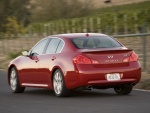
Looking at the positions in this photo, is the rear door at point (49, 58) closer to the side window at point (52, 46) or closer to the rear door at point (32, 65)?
the side window at point (52, 46)

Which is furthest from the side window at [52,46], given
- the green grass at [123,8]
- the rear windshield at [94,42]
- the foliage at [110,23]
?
the green grass at [123,8]

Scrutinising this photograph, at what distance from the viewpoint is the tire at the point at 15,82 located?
16.3m

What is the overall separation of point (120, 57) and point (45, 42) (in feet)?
7.19

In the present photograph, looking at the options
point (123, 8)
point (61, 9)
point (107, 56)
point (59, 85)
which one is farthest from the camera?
point (123, 8)

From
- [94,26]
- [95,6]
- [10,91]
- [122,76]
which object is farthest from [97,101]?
[95,6]

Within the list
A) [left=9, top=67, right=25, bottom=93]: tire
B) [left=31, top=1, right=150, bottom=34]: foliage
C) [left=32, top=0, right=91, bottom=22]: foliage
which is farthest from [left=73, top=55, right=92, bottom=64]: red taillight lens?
[left=32, top=0, right=91, bottom=22]: foliage

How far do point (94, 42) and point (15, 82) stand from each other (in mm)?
2909

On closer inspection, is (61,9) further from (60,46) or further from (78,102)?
(78,102)

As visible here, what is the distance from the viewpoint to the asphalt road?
11641mm

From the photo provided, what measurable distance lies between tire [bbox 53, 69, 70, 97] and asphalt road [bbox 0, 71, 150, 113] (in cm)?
14

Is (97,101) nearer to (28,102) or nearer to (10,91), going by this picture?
(28,102)

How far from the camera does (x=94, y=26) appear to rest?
48250 mm

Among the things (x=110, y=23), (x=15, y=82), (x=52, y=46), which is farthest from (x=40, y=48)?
(x=110, y=23)

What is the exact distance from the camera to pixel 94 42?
14.5m
